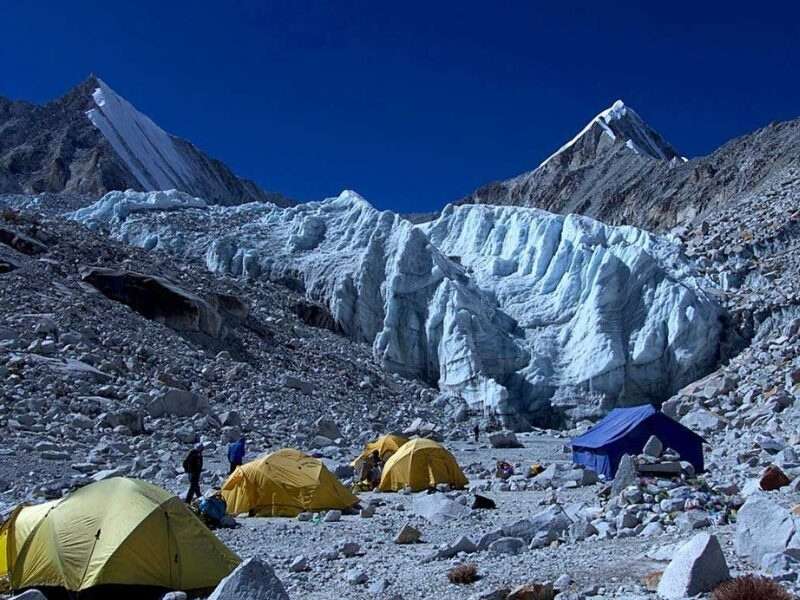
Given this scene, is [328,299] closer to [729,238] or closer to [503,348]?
[503,348]

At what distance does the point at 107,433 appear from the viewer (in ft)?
67.0

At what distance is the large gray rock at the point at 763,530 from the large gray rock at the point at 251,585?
162 inches

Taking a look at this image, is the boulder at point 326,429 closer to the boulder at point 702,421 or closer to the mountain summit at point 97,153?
the boulder at point 702,421

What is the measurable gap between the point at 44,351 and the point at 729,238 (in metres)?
38.4

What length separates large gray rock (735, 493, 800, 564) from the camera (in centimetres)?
708

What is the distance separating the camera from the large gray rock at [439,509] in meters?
13.5

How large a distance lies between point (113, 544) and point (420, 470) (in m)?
10.7

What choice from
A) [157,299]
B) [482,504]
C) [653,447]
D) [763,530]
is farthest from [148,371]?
[763,530]

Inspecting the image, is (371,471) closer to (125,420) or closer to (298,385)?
(125,420)

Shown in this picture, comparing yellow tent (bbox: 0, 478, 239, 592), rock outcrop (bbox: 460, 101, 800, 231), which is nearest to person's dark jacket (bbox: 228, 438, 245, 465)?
yellow tent (bbox: 0, 478, 239, 592)

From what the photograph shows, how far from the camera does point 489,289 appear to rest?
4753 cm

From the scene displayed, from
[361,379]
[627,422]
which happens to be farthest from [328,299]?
[627,422]

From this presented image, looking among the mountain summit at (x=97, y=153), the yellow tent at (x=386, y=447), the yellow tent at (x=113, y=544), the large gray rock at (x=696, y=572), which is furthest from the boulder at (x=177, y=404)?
the mountain summit at (x=97, y=153)

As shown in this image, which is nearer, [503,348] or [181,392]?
[181,392]
